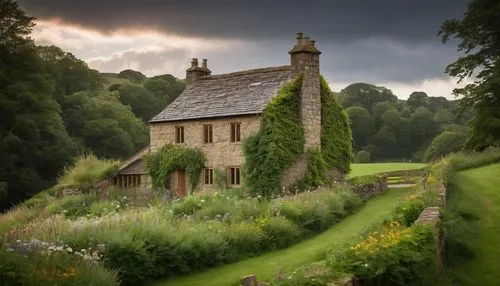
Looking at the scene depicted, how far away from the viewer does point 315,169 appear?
30891mm

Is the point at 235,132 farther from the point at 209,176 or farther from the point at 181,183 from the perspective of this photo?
the point at 181,183

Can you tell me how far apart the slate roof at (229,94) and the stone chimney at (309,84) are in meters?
0.91

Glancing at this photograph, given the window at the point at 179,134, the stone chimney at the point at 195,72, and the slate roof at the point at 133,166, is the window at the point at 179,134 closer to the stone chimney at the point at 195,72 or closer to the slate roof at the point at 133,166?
the slate roof at the point at 133,166

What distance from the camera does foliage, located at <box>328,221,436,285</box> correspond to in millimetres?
10438

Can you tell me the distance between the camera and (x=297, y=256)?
16.1m

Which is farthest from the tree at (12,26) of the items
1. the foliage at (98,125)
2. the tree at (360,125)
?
the tree at (360,125)

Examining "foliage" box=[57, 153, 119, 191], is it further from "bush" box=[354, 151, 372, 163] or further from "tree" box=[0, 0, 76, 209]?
"bush" box=[354, 151, 372, 163]

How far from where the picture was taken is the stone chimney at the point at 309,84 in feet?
102

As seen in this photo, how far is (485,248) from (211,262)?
731 centimetres

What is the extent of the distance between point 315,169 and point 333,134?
3193mm

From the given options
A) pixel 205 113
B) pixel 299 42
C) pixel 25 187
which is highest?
pixel 299 42

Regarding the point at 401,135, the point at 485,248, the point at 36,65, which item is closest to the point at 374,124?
the point at 401,135

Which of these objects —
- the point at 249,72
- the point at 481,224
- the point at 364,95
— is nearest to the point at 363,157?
the point at 364,95

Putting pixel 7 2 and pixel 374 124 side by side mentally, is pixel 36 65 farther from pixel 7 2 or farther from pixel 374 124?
pixel 374 124
